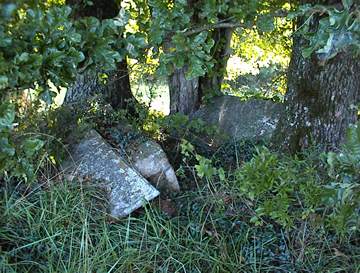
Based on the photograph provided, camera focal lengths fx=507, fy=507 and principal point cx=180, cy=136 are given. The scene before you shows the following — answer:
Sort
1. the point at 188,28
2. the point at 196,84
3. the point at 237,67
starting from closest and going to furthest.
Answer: the point at 188,28, the point at 196,84, the point at 237,67

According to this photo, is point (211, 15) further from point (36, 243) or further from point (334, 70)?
point (36, 243)

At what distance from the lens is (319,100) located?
134 inches

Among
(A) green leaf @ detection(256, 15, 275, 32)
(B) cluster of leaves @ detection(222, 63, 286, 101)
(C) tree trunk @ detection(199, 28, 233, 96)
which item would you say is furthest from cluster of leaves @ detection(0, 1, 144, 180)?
(B) cluster of leaves @ detection(222, 63, 286, 101)

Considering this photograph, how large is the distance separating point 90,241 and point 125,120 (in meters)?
1.24

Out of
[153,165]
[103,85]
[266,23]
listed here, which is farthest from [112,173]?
[266,23]

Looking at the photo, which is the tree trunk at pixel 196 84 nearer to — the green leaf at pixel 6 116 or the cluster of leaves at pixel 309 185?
the cluster of leaves at pixel 309 185

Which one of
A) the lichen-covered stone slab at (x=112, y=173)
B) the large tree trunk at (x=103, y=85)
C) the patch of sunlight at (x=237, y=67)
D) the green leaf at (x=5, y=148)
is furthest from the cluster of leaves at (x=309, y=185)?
the patch of sunlight at (x=237, y=67)

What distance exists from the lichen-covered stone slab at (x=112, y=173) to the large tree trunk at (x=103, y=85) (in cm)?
62

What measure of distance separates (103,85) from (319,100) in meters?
1.89

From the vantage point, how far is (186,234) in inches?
126

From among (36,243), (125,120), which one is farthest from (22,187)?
(125,120)

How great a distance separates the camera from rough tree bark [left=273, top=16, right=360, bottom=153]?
130 inches

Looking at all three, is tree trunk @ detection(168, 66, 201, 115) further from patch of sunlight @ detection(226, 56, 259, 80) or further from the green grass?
the green grass

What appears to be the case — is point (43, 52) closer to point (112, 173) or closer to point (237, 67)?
point (112, 173)
